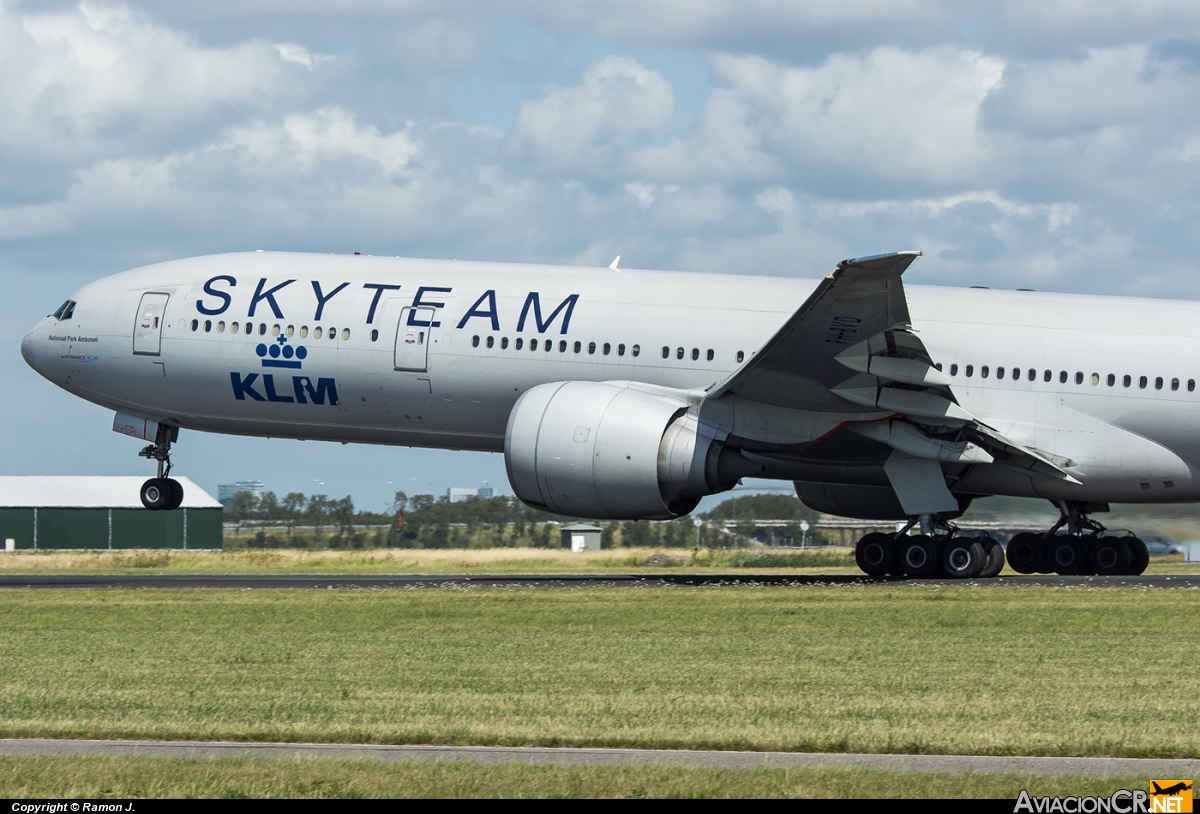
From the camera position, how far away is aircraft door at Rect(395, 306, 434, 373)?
1227 inches

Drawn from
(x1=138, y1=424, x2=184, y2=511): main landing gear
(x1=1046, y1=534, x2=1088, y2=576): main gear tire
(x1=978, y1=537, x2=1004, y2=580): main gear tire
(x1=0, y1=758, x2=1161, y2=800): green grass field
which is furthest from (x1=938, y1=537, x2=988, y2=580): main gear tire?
(x1=0, y1=758, x2=1161, y2=800): green grass field

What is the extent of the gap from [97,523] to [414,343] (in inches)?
1991

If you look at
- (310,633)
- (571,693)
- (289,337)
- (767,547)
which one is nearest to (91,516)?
(767,547)

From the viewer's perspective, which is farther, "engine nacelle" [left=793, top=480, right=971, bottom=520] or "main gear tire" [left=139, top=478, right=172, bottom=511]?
"main gear tire" [left=139, top=478, right=172, bottom=511]

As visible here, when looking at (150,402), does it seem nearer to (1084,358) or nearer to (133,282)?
(133,282)

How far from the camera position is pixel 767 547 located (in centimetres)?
4744

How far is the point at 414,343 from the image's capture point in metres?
31.2

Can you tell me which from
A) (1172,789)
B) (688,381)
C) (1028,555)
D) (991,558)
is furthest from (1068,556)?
(1172,789)

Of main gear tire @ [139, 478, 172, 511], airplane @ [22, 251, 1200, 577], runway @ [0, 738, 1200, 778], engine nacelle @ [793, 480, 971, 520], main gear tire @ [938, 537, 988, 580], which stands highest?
airplane @ [22, 251, 1200, 577]

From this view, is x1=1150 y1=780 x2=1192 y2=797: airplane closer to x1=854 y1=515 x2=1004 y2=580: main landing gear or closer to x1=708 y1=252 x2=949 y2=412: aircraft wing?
x1=708 y1=252 x2=949 y2=412: aircraft wing

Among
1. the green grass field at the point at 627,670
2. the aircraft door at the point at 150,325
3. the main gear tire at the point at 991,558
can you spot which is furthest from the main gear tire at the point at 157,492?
the main gear tire at the point at 991,558

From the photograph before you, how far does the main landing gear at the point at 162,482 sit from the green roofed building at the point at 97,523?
4259 centimetres

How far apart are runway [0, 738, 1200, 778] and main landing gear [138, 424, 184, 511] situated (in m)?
22.8

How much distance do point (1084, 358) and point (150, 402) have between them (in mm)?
19471
